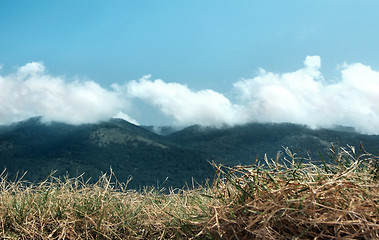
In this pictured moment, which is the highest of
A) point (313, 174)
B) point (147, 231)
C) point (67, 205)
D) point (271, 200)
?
point (313, 174)

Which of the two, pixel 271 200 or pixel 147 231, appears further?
pixel 147 231

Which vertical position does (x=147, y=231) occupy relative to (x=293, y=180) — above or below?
below

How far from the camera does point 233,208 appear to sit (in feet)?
8.47

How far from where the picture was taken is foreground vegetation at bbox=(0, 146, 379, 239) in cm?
225

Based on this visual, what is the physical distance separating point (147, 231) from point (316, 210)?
1.59 meters

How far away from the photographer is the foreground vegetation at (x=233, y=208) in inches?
88.7

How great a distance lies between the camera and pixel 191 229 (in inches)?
109

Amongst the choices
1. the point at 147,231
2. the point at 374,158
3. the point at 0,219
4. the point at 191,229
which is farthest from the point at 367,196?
the point at 0,219

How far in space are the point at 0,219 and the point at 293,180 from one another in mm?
2772

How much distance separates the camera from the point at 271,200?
238 cm

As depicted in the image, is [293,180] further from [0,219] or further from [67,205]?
[0,219]

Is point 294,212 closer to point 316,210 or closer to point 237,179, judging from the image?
point 316,210

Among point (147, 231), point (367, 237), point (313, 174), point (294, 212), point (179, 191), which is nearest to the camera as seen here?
point (367, 237)

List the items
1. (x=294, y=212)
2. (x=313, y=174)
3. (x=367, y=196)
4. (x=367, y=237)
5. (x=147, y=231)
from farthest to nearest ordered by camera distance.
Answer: (x=147, y=231), (x=313, y=174), (x=367, y=196), (x=294, y=212), (x=367, y=237)
